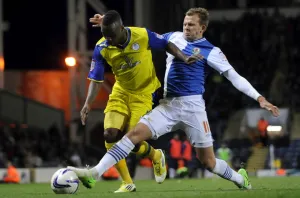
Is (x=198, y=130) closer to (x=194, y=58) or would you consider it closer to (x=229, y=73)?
(x=229, y=73)

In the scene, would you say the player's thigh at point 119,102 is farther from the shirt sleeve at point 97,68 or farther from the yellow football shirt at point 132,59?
the shirt sleeve at point 97,68

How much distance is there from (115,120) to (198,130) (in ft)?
3.77

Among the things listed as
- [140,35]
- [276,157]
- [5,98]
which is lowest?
[276,157]

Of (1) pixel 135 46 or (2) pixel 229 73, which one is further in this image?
(1) pixel 135 46

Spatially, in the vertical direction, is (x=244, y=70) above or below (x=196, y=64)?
below

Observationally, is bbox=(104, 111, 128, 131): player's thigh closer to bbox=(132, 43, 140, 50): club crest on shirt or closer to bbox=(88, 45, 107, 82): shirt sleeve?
bbox=(88, 45, 107, 82): shirt sleeve

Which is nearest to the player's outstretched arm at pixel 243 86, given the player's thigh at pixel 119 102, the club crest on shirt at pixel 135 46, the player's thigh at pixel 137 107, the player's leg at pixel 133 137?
the player's leg at pixel 133 137

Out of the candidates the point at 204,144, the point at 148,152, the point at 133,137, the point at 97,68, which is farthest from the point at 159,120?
the point at 148,152

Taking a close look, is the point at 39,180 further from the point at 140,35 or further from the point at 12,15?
the point at 140,35

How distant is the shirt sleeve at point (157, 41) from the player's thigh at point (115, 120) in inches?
41.1

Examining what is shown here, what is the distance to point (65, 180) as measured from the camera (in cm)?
943

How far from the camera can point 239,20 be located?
33.7m

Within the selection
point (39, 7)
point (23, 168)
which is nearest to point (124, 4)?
point (39, 7)

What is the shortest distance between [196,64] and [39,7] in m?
24.7
